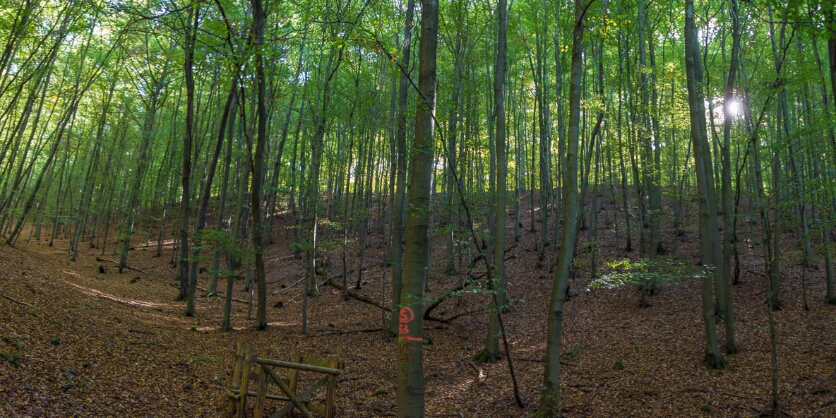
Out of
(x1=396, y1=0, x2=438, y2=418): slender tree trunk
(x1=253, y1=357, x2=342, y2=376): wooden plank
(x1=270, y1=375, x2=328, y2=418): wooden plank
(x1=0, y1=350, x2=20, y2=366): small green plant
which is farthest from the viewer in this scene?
(x1=270, y1=375, x2=328, y2=418): wooden plank

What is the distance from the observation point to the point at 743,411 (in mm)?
5367

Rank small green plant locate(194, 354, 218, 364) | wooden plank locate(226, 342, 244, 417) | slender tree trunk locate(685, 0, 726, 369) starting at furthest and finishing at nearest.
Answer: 1. small green plant locate(194, 354, 218, 364)
2. slender tree trunk locate(685, 0, 726, 369)
3. wooden plank locate(226, 342, 244, 417)

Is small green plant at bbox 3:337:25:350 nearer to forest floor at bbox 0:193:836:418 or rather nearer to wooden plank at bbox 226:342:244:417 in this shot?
forest floor at bbox 0:193:836:418

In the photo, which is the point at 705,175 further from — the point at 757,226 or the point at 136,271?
the point at 136,271

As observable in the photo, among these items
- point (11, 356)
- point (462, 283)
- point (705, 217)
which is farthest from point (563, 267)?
point (11, 356)

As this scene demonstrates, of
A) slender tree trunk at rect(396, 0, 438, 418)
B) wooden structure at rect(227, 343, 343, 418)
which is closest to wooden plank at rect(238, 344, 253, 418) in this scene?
wooden structure at rect(227, 343, 343, 418)

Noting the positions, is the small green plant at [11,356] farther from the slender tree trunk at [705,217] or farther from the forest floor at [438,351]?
the slender tree trunk at [705,217]

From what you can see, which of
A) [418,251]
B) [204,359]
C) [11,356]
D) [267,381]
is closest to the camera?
[418,251]

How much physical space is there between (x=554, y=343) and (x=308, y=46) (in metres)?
14.9

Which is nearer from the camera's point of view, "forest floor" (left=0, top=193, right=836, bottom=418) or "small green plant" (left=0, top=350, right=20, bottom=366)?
"small green plant" (left=0, top=350, right=20, bottom=366)

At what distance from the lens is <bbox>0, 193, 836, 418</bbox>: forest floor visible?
5.28 meters

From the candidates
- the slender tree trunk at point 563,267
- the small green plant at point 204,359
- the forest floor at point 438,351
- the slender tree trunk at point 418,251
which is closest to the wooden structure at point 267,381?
the forest floor at point 438,351

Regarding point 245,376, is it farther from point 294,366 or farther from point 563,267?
point 563,267

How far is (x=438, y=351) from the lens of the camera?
29.1 feet
